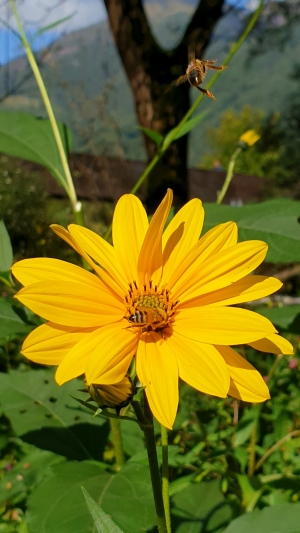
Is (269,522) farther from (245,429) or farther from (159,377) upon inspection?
(245,429)

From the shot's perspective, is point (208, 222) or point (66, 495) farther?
point (208, 222)

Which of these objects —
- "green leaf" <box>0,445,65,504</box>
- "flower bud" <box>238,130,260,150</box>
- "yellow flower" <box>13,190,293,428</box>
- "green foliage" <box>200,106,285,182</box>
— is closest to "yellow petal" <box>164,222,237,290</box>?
"yellow flower" <box>13,190,293,428</box>

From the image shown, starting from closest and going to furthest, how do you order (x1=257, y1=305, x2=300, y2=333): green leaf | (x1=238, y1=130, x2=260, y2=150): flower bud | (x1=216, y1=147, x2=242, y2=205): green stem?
(x1=257, y1=305, x2=300, y2=333): green leaf < (x1=216, y1=147, x2=242, y2=205): green stem < (x1=238, y1=130, x2=260, y2=150): flower bud

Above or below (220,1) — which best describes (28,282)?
below

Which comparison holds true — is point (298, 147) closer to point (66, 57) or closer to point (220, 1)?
point (66, 57)

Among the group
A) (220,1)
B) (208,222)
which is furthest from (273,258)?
(220,1)

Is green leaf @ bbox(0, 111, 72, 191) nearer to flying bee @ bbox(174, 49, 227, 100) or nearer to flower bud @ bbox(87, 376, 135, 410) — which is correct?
flying bee @ bbox(174, 49, 227, 100)
